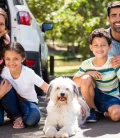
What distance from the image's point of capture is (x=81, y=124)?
188 inches

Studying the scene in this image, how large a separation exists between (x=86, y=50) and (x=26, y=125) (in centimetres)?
2195

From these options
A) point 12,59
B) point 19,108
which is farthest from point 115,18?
point 19,108

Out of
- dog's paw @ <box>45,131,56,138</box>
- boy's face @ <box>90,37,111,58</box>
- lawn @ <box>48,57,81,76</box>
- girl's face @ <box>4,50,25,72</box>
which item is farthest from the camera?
lawn @ <box>48,57,81,76</box>

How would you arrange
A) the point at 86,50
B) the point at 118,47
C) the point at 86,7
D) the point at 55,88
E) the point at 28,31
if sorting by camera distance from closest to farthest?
the point at 55,88, the point at 118,47, the point at 28,31, the point at 86,7, the point at 86,50

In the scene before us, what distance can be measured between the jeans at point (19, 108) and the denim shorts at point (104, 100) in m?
0.82

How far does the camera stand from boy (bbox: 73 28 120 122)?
4.94m

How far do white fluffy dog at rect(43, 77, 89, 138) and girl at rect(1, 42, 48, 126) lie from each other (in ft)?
1.50

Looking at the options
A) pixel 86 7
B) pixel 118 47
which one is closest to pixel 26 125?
pixel 118 47

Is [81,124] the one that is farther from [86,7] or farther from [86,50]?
[86,50]

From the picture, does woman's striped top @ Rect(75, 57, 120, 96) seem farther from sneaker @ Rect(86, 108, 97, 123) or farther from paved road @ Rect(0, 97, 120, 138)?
A: paved road @ Rect(0, 97, 120, 138)

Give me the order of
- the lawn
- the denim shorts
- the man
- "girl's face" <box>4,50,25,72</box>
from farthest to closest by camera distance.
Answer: the lawn → the man → the denim shorts → "girl's face" <box>4,50,25,72</box>

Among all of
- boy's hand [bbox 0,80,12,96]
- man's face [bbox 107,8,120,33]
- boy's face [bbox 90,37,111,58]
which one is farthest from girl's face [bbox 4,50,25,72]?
man's face [bbox 107,8,120,33]

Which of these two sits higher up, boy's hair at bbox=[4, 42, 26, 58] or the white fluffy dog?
boy's hair at bbox=[4, 42, 26, 58]

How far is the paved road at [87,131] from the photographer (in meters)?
4.34
